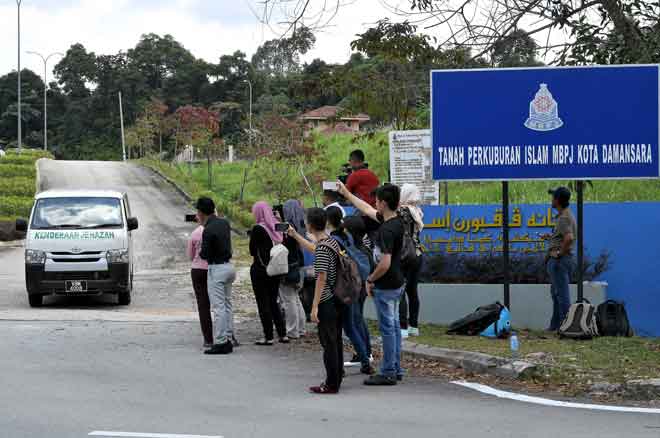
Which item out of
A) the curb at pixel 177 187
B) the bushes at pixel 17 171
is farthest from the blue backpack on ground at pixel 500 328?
the bushes at pixel 17 171

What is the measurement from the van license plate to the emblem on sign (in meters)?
7.70

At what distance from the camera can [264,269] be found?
11859 mm

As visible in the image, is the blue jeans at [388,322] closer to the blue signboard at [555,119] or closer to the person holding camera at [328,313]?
the person holding camera at [328,313]

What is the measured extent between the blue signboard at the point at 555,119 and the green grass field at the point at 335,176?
3.33 metres

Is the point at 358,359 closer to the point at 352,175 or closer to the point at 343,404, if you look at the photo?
the point at 343,404

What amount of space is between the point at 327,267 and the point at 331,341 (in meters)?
0.65

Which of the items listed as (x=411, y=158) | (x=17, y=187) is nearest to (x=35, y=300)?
(x=411, y=158)

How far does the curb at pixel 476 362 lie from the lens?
9.34 metres

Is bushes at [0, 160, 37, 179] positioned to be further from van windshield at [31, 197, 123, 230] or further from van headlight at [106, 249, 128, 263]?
van headlight at [106, 249, 128, 263]

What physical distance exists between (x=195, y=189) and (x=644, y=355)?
110ft

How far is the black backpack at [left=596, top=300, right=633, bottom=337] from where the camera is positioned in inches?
461

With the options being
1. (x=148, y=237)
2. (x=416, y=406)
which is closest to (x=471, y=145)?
(x=416, y=406)

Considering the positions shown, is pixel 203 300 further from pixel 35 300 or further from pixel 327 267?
pixel 35 300

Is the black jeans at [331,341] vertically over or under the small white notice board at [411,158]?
under
